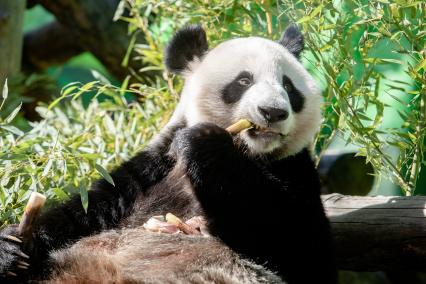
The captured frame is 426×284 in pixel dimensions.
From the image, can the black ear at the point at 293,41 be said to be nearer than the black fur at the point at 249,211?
No

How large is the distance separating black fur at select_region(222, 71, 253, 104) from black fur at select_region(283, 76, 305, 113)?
15 cm

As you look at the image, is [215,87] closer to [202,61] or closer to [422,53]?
[202,61]

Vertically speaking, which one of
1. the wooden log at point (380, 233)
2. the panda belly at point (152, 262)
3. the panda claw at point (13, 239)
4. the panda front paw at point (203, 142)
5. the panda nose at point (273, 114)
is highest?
the panda nose at point (273, 114)

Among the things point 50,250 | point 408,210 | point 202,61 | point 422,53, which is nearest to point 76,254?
point 50,250

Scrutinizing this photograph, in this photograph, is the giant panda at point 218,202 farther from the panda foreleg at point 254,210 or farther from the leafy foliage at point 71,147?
the leafy foliage at point 71,147

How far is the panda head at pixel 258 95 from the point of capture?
264 cm

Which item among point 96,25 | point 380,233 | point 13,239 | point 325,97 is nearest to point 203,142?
point 13,239

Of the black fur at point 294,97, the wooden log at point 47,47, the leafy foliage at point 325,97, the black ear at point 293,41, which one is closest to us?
the black fur at point 294,97

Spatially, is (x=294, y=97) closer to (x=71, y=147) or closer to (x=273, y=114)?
(x=273, y=114)

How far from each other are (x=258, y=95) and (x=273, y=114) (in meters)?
0.12

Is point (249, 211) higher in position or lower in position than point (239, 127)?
lower

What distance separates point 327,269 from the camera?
8.61 feet

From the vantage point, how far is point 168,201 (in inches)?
113

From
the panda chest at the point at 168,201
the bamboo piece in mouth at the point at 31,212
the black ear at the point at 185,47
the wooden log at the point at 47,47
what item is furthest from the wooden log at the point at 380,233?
the wooden log at the point at 47,47
